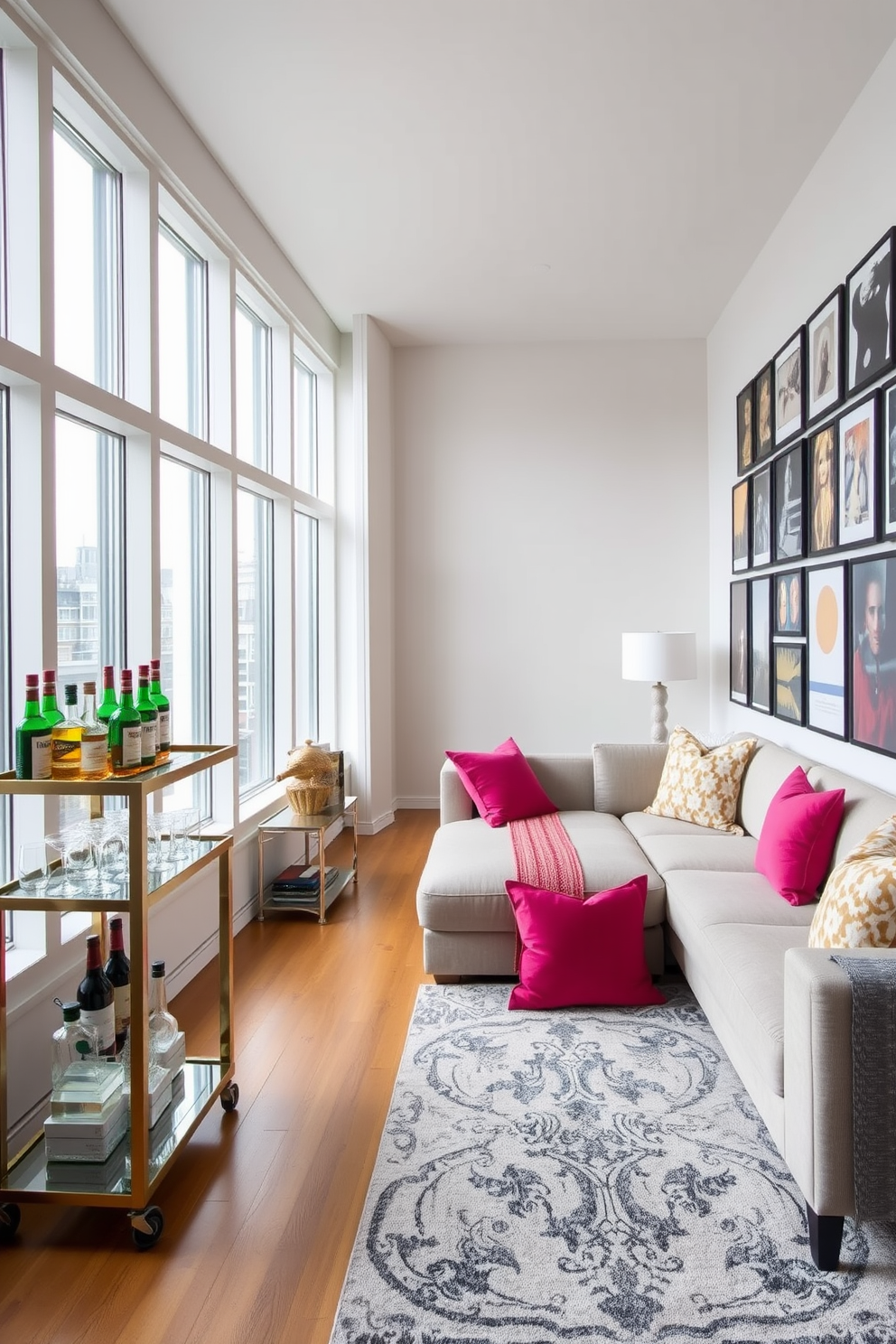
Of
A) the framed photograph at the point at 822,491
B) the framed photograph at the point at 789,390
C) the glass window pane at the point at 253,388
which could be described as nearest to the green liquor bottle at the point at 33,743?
the glass window pane at the point at 253,388

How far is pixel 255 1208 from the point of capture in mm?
1903

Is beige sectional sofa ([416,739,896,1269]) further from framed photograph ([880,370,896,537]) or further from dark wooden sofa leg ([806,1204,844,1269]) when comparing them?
framed photograph ([880,370,896,537])

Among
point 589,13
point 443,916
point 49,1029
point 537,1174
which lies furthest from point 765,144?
point 49,1029

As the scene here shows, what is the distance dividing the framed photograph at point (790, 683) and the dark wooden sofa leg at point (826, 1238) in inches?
93.0

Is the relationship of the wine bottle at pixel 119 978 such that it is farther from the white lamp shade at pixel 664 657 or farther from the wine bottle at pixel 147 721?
the white lamp shade at pixel 664 657

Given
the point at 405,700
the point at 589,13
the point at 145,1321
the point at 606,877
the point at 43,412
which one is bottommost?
the point at 145,1321

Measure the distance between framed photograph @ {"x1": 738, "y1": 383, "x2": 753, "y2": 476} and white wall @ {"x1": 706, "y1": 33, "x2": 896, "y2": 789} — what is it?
0.44ft

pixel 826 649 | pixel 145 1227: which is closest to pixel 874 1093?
pixel 145 1227

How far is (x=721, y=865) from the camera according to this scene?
3.17 m

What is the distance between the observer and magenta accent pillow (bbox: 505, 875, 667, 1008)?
113 inches

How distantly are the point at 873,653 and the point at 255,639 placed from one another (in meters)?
2.94

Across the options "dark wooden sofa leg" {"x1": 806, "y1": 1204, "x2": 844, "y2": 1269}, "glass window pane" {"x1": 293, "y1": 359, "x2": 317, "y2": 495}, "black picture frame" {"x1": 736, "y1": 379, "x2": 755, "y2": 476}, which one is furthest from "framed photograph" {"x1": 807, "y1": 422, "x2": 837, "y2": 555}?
"glass window pane" {"x1": 293, "y1": 359, "x2": 317, "y2": 495}

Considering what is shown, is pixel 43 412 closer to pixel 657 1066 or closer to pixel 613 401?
pixel 657 1066

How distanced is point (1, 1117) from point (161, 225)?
10.2 feet
